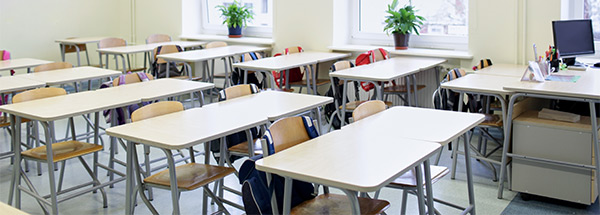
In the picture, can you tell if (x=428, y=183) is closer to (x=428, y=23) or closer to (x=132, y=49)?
(x=428, y=23)

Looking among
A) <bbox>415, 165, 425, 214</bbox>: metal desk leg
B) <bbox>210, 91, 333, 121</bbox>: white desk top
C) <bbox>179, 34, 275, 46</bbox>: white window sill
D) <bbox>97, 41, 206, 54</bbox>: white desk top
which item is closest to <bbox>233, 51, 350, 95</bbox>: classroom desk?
<bbox>179, 34, 275, 46</bbox>: white window sill

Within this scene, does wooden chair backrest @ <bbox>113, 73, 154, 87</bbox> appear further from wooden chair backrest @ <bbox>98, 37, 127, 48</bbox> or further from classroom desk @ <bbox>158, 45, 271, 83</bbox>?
wooden chair backrest @ <bbox>98, 37, 127, 48</bbox>

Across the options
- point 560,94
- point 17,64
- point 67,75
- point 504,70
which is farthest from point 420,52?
point 17,64

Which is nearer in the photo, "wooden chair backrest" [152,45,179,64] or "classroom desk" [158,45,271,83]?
"classroom desk" [158,45,271,83]

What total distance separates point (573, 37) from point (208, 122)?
3.21 meters

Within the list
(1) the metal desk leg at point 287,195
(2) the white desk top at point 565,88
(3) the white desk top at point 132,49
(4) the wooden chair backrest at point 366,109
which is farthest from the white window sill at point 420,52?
(1) the metal desk leg at point 287,195

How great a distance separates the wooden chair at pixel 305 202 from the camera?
2.64m

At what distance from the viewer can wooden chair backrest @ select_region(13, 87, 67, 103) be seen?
12.5ft

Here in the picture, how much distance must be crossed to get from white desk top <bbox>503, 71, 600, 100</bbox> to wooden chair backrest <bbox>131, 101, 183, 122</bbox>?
2137 millimetres

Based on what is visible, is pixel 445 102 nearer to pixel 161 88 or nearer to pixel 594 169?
pixel 594 169

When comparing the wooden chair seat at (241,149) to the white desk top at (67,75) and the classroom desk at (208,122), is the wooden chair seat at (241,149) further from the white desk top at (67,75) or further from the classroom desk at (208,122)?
the white desk top at (67,75)

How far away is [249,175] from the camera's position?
8.62ft

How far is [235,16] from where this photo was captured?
25.1 feet

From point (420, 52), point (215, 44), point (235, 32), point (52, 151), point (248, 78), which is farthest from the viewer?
point (235, 32)
